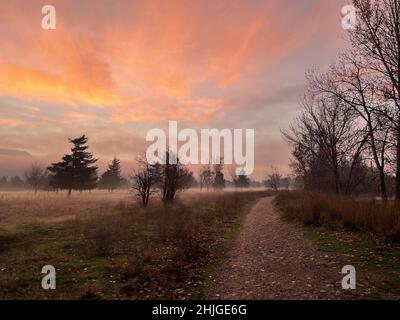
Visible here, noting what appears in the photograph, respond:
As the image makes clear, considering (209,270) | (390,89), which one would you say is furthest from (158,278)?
(390,89)

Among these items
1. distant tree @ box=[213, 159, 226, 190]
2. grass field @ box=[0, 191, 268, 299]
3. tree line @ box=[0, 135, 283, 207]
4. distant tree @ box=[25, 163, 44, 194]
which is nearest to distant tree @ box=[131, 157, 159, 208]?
tree line @ box=[0, 135, 283, 207]

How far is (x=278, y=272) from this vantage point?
9.01 metres

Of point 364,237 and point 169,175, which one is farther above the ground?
point 169,175

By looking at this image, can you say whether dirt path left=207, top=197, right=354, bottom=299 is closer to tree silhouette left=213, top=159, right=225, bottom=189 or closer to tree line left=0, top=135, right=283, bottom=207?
tree line left=0, top=135, right=283, bottom=207

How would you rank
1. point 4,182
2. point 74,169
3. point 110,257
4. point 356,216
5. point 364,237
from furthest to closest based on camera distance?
point 4,182, point 74,169, point 356,216, point 364,237, point 110,257

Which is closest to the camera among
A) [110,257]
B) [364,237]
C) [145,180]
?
[110,257]

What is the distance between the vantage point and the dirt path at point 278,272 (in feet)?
24.4

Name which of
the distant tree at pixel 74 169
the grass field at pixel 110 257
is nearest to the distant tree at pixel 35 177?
the distant tree at pixel 74 169

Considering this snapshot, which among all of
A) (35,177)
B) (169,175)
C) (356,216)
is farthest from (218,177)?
(356,216)

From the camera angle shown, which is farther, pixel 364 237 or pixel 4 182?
pixel 4 182

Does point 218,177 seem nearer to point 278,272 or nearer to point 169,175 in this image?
point 169,175

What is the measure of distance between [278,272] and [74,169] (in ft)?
168

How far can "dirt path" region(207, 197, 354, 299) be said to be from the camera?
7.43m

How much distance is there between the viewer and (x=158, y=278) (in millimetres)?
8742
